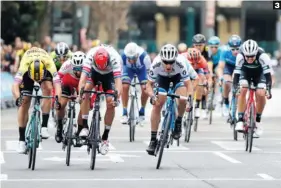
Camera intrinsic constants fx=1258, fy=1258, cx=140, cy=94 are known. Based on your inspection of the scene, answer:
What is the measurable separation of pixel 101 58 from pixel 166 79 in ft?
3.91

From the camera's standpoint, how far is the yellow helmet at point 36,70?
1767 centimetres

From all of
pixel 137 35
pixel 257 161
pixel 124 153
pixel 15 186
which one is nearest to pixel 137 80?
pixel 124 153

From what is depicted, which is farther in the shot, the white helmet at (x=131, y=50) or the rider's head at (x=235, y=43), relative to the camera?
the rider's head at (x=235, y=43)

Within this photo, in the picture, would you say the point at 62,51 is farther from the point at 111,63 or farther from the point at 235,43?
the point at 235,43

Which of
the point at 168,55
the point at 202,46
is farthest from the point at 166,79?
the point at 202,46

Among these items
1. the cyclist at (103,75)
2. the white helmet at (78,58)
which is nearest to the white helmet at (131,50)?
the white helmet at (78,58)

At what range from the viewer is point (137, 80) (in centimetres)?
2456

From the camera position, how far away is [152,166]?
18062 millimetres

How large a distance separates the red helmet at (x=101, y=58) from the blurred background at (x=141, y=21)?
27.6 m

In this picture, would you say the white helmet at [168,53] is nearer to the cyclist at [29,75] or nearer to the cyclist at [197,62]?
the cyclist at [29,75]

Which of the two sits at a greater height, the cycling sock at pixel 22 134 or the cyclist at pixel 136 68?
the cyclist at pixel 136 68

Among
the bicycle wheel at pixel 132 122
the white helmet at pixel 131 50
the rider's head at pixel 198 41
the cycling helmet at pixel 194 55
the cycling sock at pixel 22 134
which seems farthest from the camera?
the rider's head at pixel 198 41

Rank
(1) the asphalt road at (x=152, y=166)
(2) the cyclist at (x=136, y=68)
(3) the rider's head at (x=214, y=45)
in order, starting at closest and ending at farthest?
(1) the asphalt road at (x=152, y=166) → (2) the cyclist at (x=136, y=68) → (3) the rider's head at (x=214, y=45)

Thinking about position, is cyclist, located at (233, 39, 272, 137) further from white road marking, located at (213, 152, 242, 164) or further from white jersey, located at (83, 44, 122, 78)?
white jersey, located at (83, 44, 122, 78)
